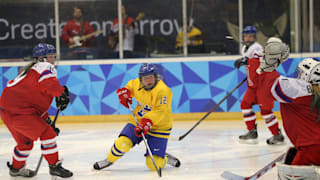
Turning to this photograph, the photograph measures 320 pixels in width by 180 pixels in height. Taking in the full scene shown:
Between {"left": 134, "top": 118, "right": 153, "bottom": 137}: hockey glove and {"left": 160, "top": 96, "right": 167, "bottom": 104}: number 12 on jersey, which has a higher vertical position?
{"left": 160, "top": 96, "right": 167, "bottom": 104}: number 12 on jersey

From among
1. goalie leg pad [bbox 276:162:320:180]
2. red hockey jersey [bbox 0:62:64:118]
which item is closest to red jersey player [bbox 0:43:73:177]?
red hockey jersey [bbox 0:62:64:118]

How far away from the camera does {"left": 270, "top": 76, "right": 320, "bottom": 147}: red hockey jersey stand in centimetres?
271

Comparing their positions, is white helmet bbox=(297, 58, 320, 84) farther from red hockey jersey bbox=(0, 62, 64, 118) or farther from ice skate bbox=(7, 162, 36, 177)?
ice skate bbox=(7, 162, 36, 177)

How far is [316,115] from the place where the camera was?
274 cm

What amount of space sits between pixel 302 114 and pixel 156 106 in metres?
1.49

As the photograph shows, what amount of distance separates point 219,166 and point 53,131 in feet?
4.71

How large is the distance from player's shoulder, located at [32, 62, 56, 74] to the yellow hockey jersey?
0.77 m

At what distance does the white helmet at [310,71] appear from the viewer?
2705 mm

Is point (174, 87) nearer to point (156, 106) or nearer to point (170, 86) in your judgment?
point (170, 86)

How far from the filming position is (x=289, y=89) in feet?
8.85

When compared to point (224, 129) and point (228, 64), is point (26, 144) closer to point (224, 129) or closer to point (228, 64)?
point (224, 129)

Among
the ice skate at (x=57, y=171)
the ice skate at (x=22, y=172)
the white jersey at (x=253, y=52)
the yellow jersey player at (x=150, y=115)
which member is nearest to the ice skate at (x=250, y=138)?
the white jersey at (x=253, y=52)

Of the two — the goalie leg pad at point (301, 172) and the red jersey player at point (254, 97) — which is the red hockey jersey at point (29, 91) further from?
the red jersey player at point (254, 97)

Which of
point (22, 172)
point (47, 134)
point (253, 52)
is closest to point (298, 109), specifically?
point (47, 134)
